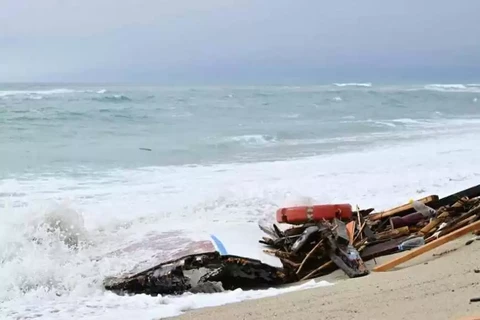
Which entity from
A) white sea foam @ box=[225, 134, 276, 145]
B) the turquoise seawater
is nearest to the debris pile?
the turquoise seawater

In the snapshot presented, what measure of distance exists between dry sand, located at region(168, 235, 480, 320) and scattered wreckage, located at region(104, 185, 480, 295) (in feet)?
1.52

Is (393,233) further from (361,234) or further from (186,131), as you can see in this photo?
(186,131)

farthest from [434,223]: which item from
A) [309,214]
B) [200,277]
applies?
[200,277]

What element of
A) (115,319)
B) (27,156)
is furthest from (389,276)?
(27,156)

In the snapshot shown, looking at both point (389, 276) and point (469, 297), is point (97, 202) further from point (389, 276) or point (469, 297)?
point (469, 297)

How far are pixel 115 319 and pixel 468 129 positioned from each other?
773 inches

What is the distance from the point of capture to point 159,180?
12.2m

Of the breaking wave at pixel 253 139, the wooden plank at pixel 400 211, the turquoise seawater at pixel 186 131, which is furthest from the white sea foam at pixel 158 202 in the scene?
the breaking wave at pixel 253 139

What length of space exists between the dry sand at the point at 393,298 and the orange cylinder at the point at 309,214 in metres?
1.40

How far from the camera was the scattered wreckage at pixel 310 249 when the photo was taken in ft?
18.1

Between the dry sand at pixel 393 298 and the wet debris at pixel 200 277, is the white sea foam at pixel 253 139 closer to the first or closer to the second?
the wet debris at pixel 200 277

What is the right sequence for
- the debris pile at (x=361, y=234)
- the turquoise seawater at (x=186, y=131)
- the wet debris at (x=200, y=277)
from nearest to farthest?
the wet debris at (x=200, y=277) → the debris pile at (x=361, y=234) → the turquoise seawater at (x=186, y=131)

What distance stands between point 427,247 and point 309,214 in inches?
62.0

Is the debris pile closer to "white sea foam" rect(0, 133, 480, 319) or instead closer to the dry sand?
the dry sand
